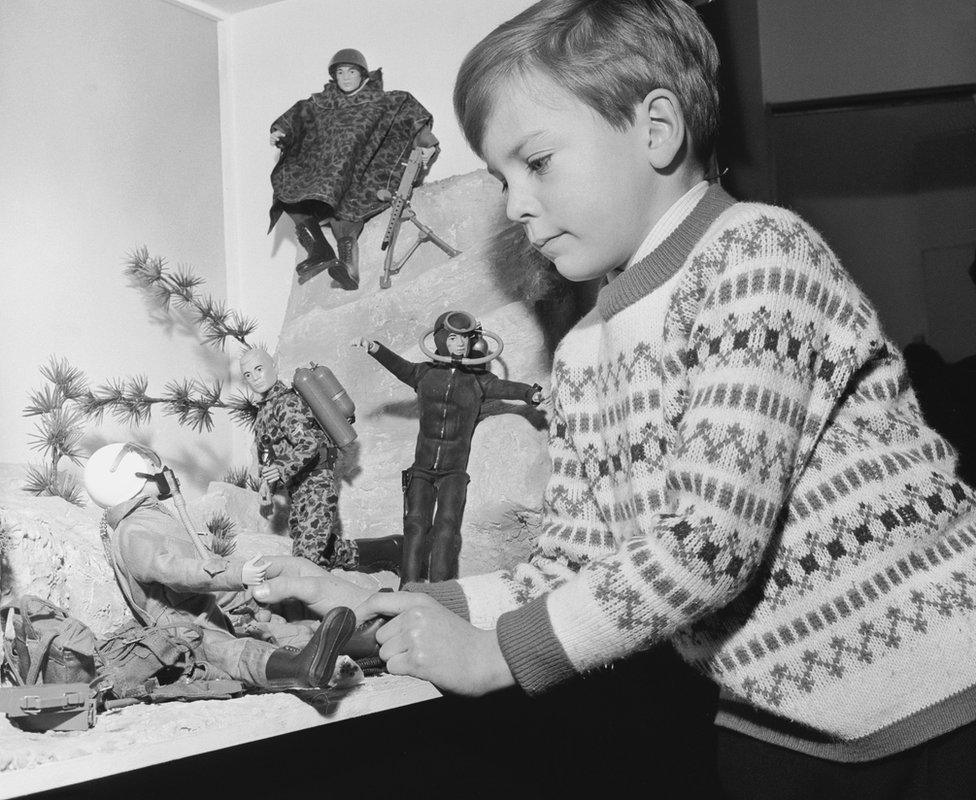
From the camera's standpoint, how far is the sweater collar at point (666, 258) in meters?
0.72

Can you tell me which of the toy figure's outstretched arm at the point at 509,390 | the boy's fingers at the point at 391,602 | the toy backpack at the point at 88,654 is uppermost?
the toy figure's outstretched arm at the point at 509,390

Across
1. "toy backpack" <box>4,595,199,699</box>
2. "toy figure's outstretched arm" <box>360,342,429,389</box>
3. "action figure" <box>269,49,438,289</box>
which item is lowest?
"toy backpack" <box>4,595,199,699</box>

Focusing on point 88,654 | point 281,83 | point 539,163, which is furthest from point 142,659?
point 281,83

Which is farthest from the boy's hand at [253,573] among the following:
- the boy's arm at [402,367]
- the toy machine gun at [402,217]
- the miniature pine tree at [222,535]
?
the toy machine gun at [402,217]

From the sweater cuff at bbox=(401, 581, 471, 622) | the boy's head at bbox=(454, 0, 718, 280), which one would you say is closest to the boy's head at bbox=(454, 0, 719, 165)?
the boy's head at bbox=(454, 0, 718, 280)

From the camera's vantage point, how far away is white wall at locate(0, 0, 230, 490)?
3.97 ft

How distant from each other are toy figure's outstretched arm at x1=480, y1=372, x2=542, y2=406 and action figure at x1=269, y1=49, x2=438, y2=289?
282mm

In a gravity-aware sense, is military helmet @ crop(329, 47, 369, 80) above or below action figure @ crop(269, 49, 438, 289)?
above

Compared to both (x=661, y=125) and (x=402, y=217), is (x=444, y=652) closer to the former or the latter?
(x=661, y=125)

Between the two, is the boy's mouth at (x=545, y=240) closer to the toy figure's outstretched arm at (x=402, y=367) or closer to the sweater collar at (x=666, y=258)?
the sweater collar at (x=666, y=258)

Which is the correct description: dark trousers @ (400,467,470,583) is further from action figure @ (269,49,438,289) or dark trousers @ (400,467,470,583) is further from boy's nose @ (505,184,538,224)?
boy's nose @ (505,184,538,224)

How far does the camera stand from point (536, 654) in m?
0.63

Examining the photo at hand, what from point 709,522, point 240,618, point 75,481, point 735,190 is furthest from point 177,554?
point 735,190

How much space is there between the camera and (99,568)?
3.47 feet
